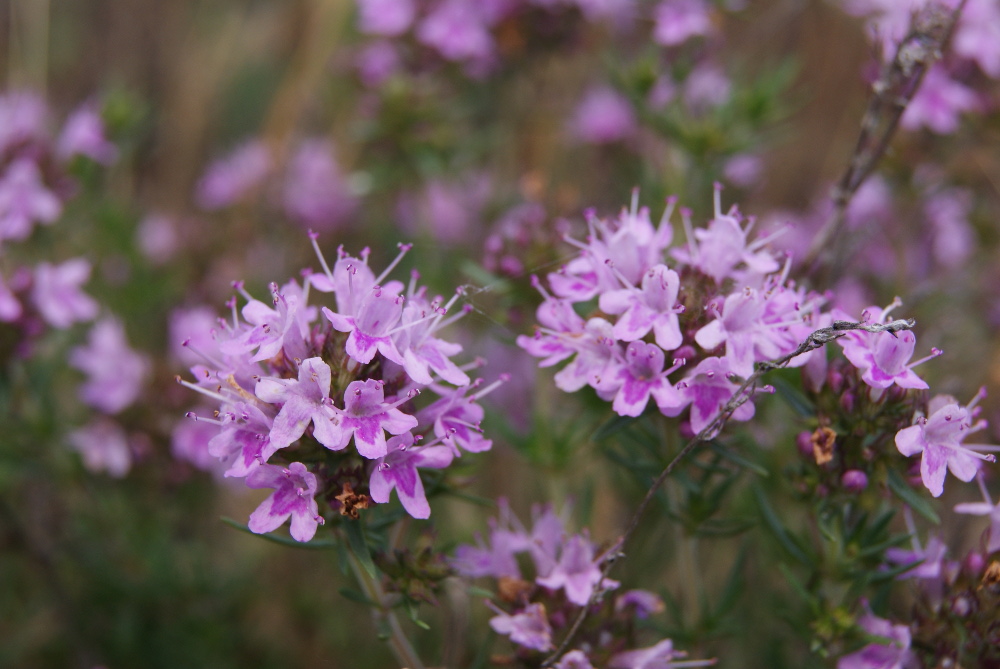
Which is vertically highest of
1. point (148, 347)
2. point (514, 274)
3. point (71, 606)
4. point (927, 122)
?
point (927, 122)

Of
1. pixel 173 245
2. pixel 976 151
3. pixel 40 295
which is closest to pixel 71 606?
pixel 40 295

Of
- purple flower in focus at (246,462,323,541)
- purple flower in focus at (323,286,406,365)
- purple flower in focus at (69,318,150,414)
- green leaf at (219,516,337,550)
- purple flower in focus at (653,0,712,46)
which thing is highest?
purple flower in focus at (653,0,712,46)

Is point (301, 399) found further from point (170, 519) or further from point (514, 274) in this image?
point (170, 519)

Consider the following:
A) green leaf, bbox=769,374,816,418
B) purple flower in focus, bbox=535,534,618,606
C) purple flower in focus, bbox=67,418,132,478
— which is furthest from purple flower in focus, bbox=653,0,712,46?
purple flower in focus, bbox=67,418,132,478

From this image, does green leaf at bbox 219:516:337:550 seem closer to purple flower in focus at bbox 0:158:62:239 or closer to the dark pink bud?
the dark pink bud

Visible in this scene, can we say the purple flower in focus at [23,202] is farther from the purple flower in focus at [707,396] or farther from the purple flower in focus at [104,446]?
the purple flower in focus at [707,396]

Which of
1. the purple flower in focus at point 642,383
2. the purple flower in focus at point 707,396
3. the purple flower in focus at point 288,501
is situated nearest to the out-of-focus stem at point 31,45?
the purple flower in focus at point 288,501
